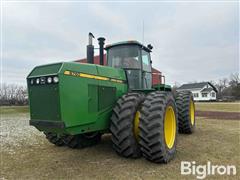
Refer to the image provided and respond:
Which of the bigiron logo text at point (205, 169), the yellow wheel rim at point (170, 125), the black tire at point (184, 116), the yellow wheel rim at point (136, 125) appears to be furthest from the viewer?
the black tire at point (184, 116)

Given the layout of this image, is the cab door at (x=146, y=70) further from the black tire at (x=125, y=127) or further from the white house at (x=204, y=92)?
the white house at (x=204, y=92)

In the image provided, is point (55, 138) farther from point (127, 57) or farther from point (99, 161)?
point (127, 57)

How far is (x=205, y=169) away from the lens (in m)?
4.20

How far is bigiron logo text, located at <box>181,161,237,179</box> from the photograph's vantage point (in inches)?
157

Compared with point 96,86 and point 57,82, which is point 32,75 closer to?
point 57,82

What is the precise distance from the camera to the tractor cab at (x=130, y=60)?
18.8ft

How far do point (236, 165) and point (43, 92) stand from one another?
4.05m

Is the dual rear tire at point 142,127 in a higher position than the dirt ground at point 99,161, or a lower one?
higher

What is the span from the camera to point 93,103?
4.41 m

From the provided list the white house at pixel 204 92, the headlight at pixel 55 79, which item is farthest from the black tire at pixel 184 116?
the white house at pixel 204 92

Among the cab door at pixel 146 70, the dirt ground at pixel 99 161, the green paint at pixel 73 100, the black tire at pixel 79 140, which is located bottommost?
the dirt ground at pixel 99 161

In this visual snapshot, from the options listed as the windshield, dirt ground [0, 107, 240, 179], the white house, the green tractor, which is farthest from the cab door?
the white house

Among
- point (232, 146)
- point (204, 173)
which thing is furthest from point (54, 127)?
point (232, 146)

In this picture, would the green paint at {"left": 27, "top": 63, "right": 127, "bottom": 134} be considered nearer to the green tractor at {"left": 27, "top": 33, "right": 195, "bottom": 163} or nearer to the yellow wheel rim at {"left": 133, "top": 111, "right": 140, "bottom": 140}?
the green tractor at {"left": 27, "top": 33, "right": 195, "bottom": 163}
